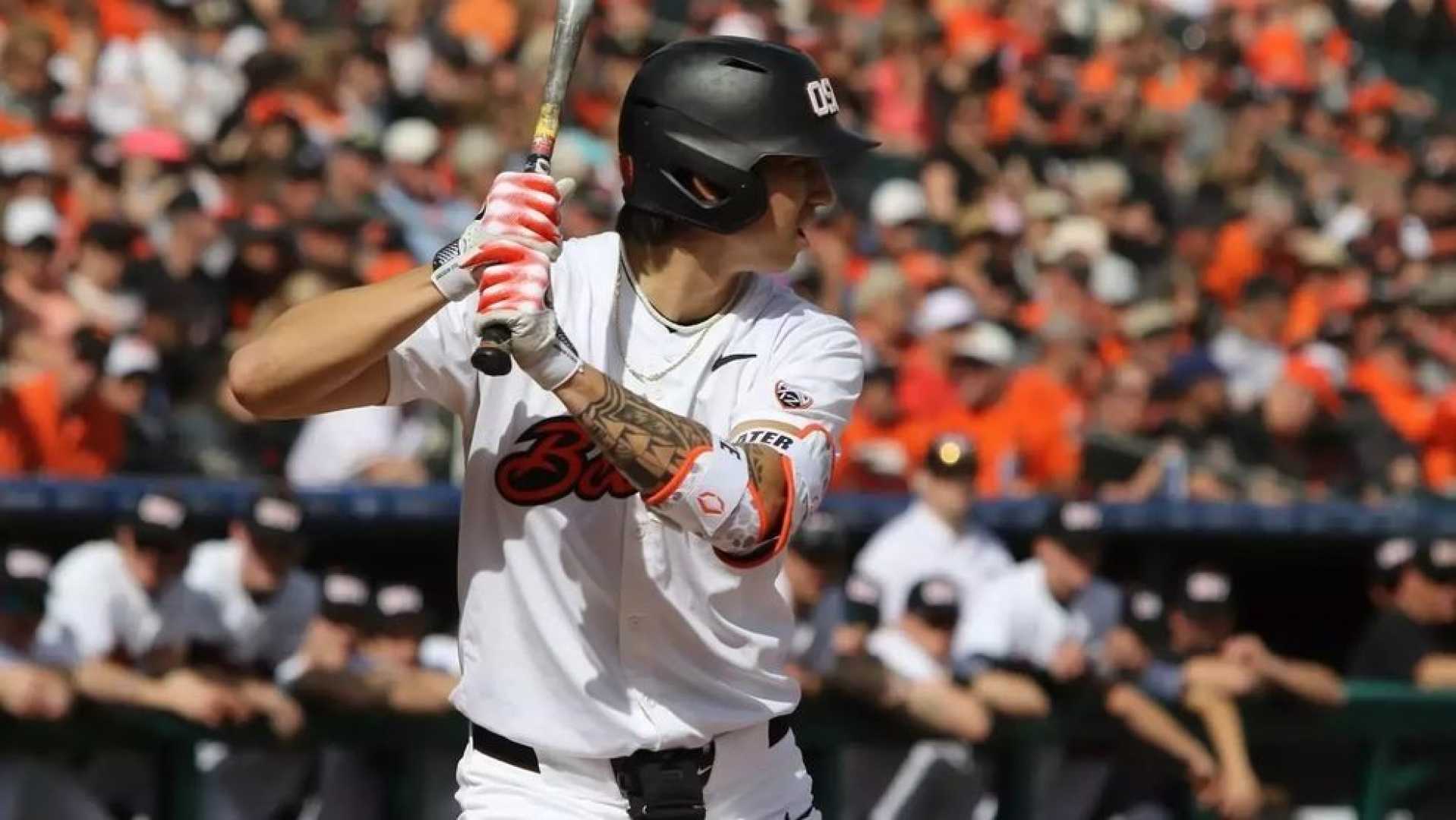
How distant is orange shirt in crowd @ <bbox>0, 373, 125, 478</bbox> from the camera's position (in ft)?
28.0

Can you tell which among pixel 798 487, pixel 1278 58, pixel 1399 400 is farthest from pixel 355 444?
pixel 1278 58

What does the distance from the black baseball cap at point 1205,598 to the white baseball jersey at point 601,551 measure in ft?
12.0

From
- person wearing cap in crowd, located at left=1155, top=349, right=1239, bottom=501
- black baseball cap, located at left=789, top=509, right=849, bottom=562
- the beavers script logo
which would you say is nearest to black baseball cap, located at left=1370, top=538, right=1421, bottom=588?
person wearing cap in crowd, located at left=1155, top=349, right=1239, bottom=501

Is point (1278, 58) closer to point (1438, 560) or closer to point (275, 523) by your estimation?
point (1438, 560)

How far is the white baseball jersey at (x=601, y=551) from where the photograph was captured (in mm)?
3900

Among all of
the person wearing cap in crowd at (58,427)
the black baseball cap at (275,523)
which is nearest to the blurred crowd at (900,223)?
the person wearing cap in crowd at (58,427)

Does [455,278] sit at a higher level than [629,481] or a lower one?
higher

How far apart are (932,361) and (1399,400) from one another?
245cm

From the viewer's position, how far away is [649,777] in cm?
395

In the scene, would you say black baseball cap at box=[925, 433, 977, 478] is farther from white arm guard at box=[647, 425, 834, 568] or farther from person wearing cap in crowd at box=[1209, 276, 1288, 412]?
white arm guard at box=[647, 425, 834, 568]

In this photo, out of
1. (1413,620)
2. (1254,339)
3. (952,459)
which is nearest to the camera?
(1413,620)

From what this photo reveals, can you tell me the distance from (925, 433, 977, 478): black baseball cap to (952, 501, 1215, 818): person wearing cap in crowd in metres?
0.34

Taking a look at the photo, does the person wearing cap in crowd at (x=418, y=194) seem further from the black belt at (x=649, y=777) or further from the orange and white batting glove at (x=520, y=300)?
the orange and white batting glove at (x=520, y=300)

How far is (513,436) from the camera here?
390cm
